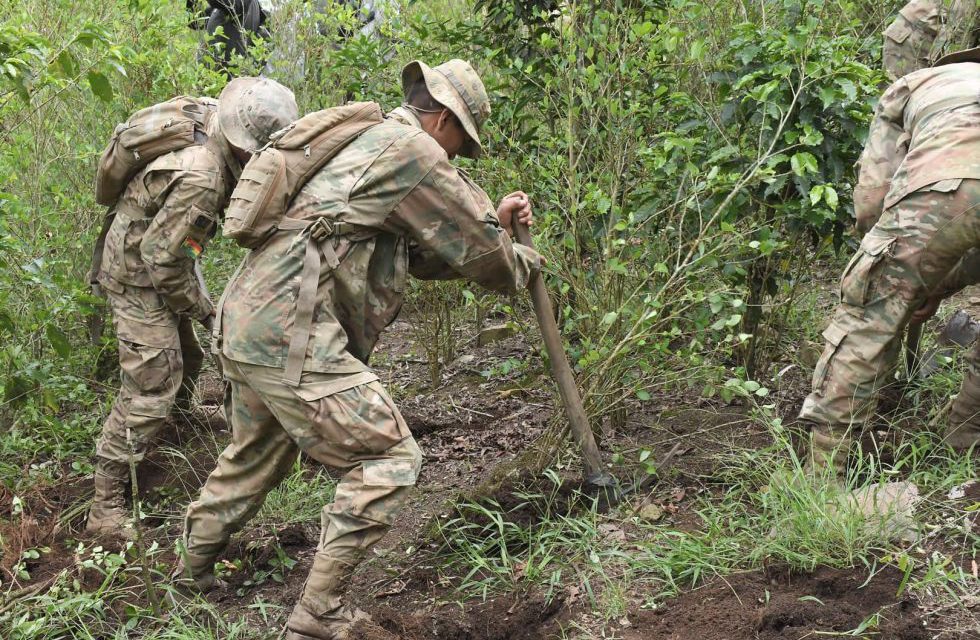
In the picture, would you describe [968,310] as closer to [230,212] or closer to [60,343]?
[230,212]

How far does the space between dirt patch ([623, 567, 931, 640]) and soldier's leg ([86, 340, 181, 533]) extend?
2643 millimetres

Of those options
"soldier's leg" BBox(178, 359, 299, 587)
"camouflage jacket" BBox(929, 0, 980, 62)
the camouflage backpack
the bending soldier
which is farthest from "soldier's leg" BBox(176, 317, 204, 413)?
"camouflage jacket" BBox(929, 0, 980, 62)

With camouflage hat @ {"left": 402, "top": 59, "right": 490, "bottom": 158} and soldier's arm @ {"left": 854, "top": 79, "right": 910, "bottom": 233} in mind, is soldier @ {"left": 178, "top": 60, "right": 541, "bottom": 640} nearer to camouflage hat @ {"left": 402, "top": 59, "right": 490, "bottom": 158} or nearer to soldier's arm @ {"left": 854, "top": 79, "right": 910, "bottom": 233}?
camouflage hat @ {"left": 402, "top": 59, "right": 490, "bottom": 158}

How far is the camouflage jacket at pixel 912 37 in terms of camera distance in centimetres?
450

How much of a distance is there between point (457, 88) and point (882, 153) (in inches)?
67.7

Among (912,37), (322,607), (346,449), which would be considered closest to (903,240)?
(912,37)

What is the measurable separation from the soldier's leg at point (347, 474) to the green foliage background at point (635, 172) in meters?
1.03

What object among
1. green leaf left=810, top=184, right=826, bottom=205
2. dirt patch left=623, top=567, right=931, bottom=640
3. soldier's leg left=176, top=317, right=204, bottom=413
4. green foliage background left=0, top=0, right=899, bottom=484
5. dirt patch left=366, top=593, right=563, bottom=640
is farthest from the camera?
soldier's leg left=176, top=317, right=204, bottom=413

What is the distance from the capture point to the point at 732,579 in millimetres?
3328

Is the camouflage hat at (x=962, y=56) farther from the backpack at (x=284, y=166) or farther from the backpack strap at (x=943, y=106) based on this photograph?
the backpack at (x=284, y=166)

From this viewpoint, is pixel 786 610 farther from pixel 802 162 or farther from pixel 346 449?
pixel 802 162

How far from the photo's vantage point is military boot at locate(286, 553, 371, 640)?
3.29 m

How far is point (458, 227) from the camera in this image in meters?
3.41

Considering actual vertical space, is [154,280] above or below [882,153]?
below
